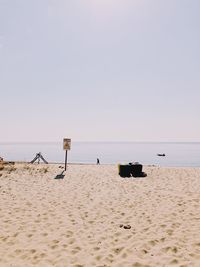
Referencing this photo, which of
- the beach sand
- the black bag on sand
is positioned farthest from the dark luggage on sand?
the beach sand

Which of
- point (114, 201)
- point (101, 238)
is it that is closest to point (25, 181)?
point (114, 201)

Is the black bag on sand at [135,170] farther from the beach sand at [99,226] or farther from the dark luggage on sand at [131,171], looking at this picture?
the beach sand at [99,226]

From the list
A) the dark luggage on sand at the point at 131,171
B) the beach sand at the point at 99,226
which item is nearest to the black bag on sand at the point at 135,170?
the dark luggage on sand at the point at 131,171

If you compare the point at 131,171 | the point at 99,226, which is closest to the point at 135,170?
the point at 131,171

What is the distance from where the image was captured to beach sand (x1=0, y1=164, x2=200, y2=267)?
7.11 metres

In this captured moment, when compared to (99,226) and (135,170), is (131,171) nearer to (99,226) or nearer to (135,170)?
(135,170)

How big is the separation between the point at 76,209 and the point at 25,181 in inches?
318

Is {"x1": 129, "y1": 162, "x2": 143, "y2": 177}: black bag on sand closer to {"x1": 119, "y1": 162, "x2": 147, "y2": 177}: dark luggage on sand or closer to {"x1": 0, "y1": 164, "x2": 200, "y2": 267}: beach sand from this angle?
{"x1": 119, "y1": 162, "x2": 147, "y2": 177}: dark luggage on sand

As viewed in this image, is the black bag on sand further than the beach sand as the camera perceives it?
Yes

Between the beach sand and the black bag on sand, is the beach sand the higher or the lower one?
the lower one

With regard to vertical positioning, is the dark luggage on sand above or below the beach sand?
above

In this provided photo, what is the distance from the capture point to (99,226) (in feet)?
31.8

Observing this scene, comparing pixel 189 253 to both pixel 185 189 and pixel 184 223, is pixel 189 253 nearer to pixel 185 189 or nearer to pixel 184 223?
pixel 184 223

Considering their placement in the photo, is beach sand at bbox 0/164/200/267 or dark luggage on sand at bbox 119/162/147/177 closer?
beach sand at bbox 0/164/200/267
